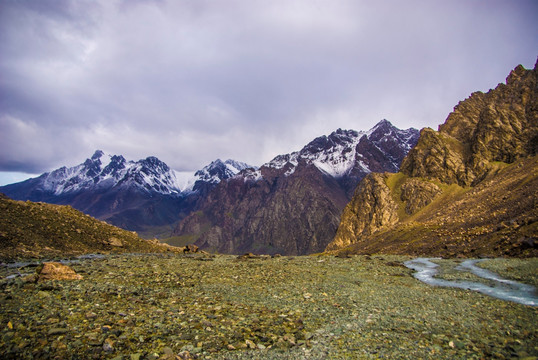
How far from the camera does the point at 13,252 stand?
2844 cm

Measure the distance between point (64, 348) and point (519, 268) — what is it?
46216mm

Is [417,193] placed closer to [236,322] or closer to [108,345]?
[236,322]

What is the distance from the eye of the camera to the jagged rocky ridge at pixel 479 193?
63.7 meters

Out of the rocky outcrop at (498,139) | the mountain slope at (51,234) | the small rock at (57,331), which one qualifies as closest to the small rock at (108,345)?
the small rock at (57,331)

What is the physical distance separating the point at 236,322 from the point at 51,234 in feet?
115

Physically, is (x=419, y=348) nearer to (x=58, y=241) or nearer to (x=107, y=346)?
(x=107, y=346)

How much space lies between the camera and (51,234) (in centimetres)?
3606

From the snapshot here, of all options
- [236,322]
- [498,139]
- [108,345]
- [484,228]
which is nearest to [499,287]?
[236,322]

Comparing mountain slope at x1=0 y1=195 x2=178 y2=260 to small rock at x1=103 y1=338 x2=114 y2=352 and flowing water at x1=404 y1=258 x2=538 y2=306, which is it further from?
flowing water at x1=404 y1=258 x2=538 y2=306

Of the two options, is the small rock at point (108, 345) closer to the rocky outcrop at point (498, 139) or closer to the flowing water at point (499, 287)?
the flowing water at point (499, 287)

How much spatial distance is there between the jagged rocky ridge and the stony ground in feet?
137

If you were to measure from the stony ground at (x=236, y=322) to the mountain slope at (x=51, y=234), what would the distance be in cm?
1181

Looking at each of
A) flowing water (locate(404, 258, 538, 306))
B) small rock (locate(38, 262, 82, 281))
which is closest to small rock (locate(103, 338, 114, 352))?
small rock (locate(38, 262, 82, 281))

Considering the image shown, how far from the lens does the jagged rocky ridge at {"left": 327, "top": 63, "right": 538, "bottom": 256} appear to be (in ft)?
209
